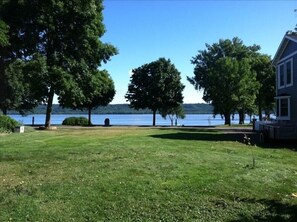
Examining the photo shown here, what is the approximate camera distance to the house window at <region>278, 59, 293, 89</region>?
27.3 meters

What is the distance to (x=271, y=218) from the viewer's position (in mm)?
6973

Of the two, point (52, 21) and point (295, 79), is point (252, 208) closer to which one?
point (295, 79)

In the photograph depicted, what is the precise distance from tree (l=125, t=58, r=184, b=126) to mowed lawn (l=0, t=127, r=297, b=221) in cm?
4029

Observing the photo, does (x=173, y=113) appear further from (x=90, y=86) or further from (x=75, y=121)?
(x=90, y=86)

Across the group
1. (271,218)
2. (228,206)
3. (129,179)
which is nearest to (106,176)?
(129,179)

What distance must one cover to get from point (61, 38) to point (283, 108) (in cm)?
1672

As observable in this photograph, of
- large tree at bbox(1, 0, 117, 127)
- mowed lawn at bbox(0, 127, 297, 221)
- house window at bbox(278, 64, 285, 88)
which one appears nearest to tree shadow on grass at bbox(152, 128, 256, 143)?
house window at bbox(278, 64, 285, 88)

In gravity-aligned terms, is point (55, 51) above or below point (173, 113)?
above

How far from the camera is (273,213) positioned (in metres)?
7.20

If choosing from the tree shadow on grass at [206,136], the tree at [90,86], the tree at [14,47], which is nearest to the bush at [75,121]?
Answer: the tree at [14,47]

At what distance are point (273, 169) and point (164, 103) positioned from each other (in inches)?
1666

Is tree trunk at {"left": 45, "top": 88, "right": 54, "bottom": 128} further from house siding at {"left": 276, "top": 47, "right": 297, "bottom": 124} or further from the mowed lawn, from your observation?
the mowed lawn

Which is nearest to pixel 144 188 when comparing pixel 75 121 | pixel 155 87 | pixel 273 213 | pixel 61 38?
pixel 273 213

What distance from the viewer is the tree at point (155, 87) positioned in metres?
52.7
